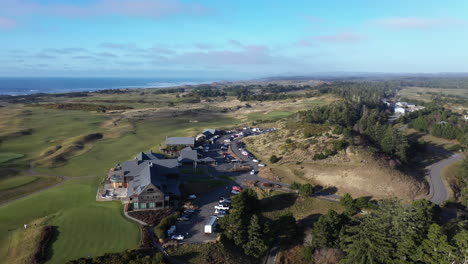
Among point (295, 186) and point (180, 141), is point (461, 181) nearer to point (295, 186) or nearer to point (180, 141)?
point (295, 186)

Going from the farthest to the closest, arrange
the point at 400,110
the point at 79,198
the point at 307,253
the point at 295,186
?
the point at 400,110
the point at 295,186
the point at 79,198
the point at 307,253

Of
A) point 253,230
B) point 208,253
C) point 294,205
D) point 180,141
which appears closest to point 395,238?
point 253,230

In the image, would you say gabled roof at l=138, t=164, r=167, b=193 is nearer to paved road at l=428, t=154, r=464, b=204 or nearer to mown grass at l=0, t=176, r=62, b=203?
mown grass at l=0, t=176, r=62, b=203

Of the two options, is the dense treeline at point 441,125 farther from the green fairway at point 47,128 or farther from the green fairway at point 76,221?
the green fairway at point 47,128

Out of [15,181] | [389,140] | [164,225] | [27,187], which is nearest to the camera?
[164,225]

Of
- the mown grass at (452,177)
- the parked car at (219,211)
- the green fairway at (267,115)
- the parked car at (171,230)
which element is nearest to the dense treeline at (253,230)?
the parked car at (219,211)

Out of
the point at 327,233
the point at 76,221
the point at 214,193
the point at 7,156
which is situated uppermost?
the point at 7,156

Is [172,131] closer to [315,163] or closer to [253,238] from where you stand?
[315,163]
